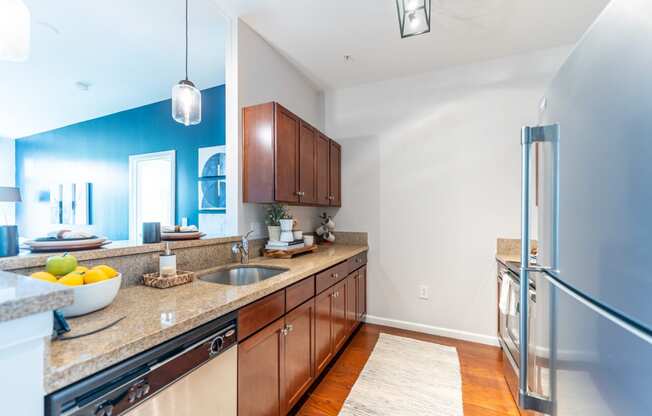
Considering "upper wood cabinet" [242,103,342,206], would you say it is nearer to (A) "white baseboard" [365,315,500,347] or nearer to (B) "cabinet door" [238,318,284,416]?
(B) "cabinet door" [238,318,284,416]

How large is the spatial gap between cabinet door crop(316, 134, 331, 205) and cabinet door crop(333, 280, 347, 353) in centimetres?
88

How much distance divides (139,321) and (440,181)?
9.03 feet

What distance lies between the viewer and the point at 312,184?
2.59 metres

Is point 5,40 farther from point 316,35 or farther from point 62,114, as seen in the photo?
point 62,114

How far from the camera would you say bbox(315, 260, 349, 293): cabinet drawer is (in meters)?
1.92

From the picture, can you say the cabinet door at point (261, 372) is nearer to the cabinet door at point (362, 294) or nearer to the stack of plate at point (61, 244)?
the stack of plate at point (61, 244)

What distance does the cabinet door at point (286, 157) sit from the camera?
2086 millimetres

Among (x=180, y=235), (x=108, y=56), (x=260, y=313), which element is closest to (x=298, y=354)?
(x=260, y=313)

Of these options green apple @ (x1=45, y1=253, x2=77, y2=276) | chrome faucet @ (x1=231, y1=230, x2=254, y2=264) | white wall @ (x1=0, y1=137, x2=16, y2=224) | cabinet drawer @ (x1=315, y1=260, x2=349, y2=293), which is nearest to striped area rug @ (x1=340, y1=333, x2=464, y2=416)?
cabinet drawer @ (x1=315, y1=260, x2=349, y2=293)

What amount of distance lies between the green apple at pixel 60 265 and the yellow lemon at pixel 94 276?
0.07 m

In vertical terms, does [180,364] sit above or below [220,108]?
below

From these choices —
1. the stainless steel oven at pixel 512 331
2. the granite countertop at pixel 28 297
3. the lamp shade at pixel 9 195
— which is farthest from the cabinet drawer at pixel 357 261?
the lamp shade at pixel 9 195

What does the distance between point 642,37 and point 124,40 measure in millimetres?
3332

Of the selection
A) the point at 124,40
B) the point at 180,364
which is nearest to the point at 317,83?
the point at 124,40
